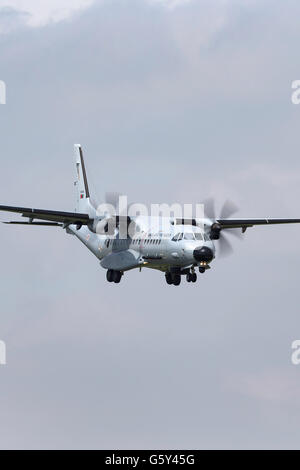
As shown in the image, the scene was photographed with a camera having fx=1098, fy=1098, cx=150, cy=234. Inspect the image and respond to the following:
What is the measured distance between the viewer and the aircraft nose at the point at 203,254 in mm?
46531

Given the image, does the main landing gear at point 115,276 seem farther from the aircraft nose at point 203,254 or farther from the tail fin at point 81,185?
the aircraft nose at point 203,254

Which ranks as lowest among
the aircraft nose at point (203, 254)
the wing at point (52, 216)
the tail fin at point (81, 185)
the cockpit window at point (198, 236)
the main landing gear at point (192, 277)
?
the aircraft nose at point (203, 254)

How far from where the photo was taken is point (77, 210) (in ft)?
188

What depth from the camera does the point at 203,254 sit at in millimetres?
46500

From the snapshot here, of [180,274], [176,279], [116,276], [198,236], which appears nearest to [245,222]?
[176,279]

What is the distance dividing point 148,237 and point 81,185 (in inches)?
363

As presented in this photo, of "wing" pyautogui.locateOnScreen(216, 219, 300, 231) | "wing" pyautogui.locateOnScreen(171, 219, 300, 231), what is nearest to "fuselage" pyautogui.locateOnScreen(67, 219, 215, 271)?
"wing" pyautogui.locateOnScreen(171, 219, 300, 231)

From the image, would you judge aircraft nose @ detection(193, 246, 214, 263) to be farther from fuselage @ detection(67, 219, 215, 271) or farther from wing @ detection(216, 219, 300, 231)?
wing @ detection(216, 219, 300, 231)

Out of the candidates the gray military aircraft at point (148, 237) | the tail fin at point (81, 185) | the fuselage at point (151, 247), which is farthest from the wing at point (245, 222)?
the tail fin at point (81, 185)

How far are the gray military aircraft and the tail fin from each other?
1.41 m

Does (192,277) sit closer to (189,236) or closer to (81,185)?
(189,236)

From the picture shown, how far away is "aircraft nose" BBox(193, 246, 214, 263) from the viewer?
4653 centimetres
